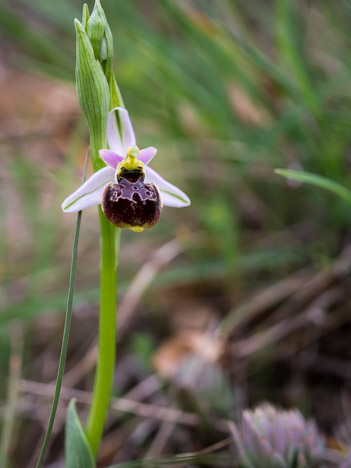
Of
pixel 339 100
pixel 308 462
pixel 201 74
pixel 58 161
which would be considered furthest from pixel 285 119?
pixel 58 161

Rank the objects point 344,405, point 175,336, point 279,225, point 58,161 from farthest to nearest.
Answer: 1. point 58,161
2. point 279,225
3. point 175,336
4. point 344,405

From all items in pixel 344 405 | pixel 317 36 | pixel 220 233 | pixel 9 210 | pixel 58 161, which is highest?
pixel 317 36

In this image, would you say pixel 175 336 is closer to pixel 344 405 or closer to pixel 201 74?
pixel 344 405

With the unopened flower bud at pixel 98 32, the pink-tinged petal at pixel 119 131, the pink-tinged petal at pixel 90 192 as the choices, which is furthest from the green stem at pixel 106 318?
the unopened flower bud at pixel 98 32

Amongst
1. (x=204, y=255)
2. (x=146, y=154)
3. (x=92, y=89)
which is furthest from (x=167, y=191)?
(x=204, y=255)

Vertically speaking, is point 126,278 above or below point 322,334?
above

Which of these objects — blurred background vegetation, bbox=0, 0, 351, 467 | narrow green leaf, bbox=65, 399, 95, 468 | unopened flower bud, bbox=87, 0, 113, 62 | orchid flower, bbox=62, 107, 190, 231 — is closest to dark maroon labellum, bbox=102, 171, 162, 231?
orchid flower, bbox=62, 107, 190, 231
